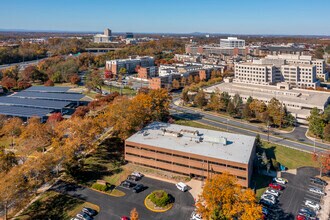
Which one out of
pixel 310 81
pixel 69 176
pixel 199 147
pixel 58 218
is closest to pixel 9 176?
pixel 58 218

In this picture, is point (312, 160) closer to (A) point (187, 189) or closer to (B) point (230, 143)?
(B) point (230, 143)

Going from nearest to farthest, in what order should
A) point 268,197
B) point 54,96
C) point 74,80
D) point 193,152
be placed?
1. point 268,197
2. point 193,152
3. point 54,96
4. point 74,80

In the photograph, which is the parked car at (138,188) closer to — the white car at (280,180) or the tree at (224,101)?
the white car at (280,180)

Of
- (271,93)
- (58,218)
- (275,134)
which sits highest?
(271,93)

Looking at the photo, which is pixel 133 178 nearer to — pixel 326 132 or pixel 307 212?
pixel 307 212

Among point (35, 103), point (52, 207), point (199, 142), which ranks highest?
point (35, 103)

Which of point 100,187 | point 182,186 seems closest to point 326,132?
point 182,186
